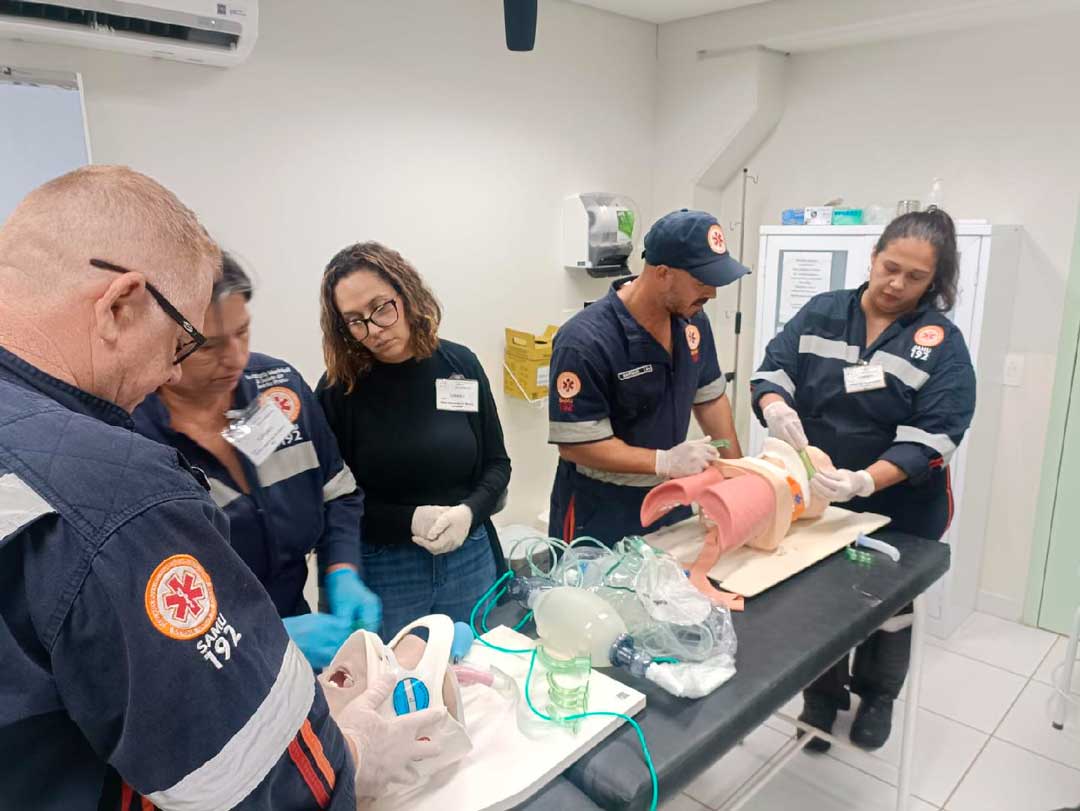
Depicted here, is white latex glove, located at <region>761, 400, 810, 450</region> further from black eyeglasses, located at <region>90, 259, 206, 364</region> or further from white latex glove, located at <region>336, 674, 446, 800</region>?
black eyeglasses, located at <region>90, 259, 206, 364</region>

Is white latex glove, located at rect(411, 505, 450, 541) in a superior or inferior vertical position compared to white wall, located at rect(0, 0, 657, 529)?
inferior

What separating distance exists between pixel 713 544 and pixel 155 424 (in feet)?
3.80

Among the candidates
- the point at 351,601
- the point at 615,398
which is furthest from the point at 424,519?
the point at 615,398

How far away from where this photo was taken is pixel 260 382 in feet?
4.92

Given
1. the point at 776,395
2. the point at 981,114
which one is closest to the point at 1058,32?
the point at 981,114

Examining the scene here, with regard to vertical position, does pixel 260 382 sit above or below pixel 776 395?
above

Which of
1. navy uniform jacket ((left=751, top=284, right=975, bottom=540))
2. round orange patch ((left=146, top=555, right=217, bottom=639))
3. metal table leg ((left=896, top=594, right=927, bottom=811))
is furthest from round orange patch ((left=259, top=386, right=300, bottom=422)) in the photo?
metal table leg ((left=896, top=594, right=927, bottom=811))

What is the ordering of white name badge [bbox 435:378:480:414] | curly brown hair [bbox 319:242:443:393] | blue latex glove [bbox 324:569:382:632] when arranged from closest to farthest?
blue latex glove [bbox 324:569:382:632]
curly brown hair [bbox 319:242:443:393]
white name badge [bbox 435:378:480:414]

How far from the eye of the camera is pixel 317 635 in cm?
132

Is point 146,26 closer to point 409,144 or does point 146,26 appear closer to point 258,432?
point 409,144

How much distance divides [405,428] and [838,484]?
3.65 feet

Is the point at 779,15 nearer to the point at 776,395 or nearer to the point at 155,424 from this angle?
the point at 776,395

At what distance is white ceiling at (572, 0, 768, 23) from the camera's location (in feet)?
11.2

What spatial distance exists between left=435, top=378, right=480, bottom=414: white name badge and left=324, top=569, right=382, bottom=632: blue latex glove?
0.49m
